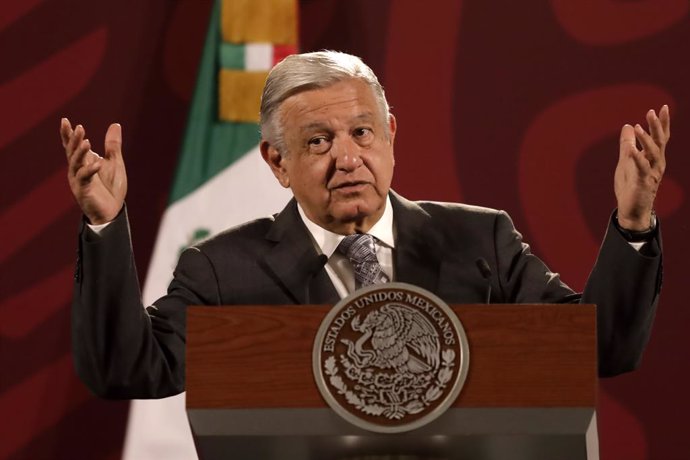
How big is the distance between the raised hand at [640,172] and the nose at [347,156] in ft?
1.97

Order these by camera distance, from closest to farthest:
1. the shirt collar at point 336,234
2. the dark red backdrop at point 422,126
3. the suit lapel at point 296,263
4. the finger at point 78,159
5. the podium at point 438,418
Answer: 1. the podium at point 438,418
2. the finger at point 78,159
3. the suit lapel at point 296,263
4. the shirt collar at point 336,234
5. the dark red backdrop at point 422,126

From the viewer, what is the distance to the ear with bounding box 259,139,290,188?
272 centimetres

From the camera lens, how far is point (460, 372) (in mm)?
1794

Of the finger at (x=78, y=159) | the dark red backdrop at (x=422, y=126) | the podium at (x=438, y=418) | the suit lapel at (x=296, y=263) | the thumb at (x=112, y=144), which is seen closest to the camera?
the podium at (x=438, y=418)

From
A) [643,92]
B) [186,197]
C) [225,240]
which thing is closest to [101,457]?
[186,197]

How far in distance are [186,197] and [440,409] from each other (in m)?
2.27

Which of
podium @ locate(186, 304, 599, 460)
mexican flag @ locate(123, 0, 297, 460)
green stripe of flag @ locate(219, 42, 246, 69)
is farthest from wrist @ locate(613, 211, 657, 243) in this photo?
green stripe of flag @ locate(219, 42, 246, 69)

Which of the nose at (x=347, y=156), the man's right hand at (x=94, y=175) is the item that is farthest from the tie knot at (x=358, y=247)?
the man's right hand at (x=94, y=175)

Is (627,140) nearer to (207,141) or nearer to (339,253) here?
(339,253)

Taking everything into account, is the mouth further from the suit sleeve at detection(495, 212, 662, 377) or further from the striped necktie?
the suit sleeve at detection(495, 212, 662, 377)

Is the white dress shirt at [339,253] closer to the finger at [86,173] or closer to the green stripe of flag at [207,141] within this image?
the finger at [86,173]

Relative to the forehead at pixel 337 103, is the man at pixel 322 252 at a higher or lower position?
lower

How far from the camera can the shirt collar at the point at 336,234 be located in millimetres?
2564

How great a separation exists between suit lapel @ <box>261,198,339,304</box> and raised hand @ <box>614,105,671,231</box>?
2.04 ft
